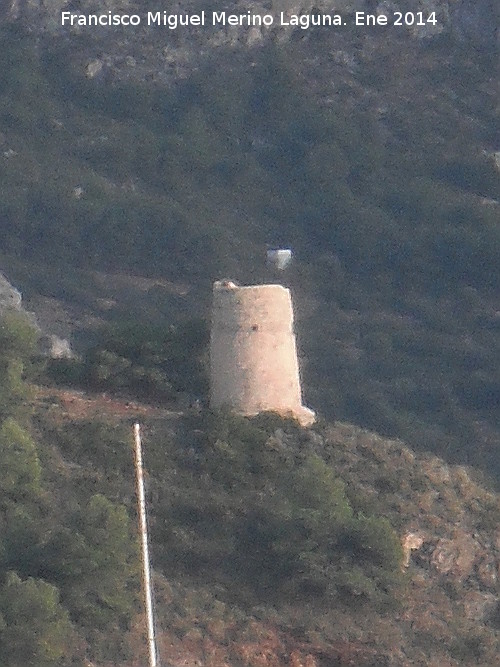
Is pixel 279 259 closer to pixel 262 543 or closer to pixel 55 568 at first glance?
pixel 262 543

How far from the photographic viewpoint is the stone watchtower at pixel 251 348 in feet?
112

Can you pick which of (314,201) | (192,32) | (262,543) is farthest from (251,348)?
(192,32)

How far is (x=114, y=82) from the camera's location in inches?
3179

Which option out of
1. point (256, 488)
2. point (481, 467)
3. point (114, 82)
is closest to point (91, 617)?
point (256, 488)

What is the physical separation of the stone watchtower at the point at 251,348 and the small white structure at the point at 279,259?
26.4 metres

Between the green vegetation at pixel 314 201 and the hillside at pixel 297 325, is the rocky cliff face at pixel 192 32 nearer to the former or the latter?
the hillside at pixel 297 325

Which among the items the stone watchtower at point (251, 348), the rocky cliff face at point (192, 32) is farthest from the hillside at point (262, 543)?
the rocky cliff face at point (192, 32)

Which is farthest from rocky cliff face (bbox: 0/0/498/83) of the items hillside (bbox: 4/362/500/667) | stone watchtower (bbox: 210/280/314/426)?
stone watchtower (bbox: 210/280/314/426)

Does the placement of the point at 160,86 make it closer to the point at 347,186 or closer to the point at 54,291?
the point at 347,186

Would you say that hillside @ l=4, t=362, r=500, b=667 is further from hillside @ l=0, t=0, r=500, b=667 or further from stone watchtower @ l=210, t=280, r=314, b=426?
stone watchtower @ l=210, t=280, r=314, b=426

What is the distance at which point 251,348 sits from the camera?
34062mm

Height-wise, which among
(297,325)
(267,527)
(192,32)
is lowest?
(267,527)

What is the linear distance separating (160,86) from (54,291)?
1617cm

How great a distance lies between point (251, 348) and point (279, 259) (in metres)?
30.5
